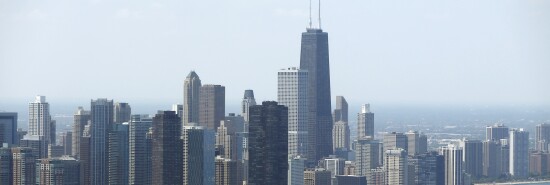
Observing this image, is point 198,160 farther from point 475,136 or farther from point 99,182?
point 475,136

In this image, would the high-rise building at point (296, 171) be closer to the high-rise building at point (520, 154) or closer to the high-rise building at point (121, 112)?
the high-rise building at point (121, 112)

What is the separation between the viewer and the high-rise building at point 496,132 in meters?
34.3

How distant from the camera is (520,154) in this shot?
32688 millimetres

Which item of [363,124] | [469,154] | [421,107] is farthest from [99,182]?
[421,107]

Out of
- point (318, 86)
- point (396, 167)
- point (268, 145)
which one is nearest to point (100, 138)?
point (268, 145)

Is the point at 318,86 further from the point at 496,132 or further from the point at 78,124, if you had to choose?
the point at 78,124

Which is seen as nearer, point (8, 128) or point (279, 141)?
point (279, 141)

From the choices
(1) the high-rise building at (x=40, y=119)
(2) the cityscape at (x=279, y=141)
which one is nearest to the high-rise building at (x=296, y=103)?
(2) the cityscape at (x=279, y=141)

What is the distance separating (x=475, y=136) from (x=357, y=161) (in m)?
5.90

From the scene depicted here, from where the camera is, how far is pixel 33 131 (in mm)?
28578

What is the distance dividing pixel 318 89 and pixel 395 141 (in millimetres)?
3581

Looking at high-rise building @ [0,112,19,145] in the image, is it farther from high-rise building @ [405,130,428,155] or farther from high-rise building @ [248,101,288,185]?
high-rise building @ [405,130,428,155]

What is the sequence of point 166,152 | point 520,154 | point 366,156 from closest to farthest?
point 166,152 < point 366,156 < point 520,154

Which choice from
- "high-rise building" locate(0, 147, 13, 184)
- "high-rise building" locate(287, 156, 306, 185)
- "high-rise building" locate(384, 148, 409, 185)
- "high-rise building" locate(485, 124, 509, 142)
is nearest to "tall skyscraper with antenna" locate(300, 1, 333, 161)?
"high-rise building" locate(384, 148, 409, 185)
